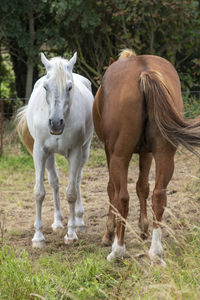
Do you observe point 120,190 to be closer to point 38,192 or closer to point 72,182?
point 72,182

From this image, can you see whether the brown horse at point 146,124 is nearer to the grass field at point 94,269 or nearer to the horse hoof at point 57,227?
the grass field at point 94,269

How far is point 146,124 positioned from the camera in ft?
12.8

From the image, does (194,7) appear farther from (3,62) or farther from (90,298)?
(90,298)

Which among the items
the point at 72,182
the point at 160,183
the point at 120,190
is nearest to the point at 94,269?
the point at 120,190

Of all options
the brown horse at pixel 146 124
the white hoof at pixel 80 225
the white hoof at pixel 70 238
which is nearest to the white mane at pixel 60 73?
the brown horse at pixel 146 124

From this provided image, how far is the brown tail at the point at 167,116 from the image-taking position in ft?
11.9

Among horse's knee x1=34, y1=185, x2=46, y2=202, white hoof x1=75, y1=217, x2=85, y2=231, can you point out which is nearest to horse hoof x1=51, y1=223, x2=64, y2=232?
white hoof x1=75, y1=217, x2=85, y2=231

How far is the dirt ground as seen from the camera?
16.0 feet

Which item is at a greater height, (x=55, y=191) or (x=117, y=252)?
(x=55, y=191)

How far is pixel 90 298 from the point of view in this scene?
325cm

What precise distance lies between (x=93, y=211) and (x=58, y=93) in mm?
2184

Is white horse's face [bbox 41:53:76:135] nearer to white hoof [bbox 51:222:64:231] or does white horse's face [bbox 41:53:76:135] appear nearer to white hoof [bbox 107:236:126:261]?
white hoof [bbox 107:236:126:261]

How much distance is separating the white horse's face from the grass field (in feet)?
3.37

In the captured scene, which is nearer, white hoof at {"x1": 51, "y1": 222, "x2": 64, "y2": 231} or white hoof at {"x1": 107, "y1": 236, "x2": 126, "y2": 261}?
white hoof at {"x1": 107, "y1": 236, "x2": 126, "y2": 261}
